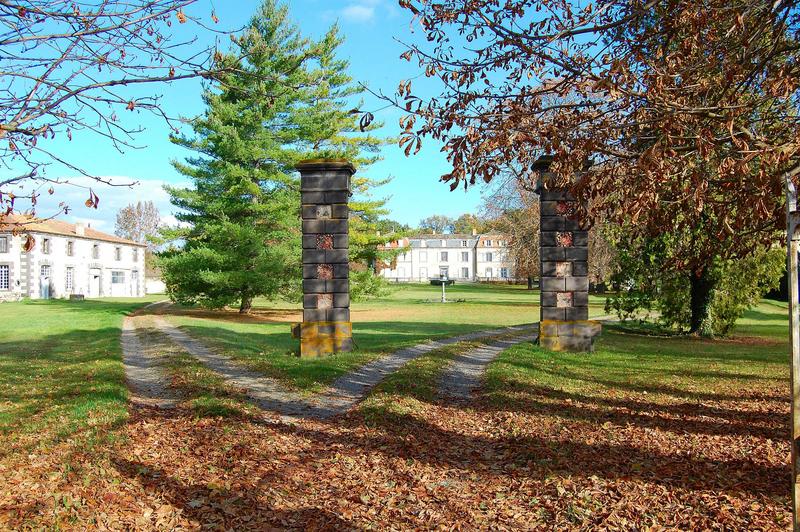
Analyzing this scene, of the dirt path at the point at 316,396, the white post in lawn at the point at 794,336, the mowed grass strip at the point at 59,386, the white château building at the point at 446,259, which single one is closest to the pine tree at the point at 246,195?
the mowed grass strip at the point at 59,386

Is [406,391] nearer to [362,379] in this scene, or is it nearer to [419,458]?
[362,379]

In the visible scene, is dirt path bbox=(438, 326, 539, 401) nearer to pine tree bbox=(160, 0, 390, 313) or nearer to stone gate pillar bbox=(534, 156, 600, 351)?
stone gate pillar bbox=(534, 156, 600, 351)

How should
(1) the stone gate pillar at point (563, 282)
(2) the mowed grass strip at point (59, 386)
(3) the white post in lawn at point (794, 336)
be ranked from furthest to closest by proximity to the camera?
(1) the stone gate pillar at point (563, 282) < (2) the mowed grass strip at point (59, 386) < (3) the white post in lawn at point (794, 336)

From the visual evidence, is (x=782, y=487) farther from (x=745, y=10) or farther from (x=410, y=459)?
(x=745, y=10)

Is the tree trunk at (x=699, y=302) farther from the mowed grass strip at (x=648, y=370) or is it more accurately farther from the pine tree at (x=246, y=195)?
the pine tree at (x=246, y=195)

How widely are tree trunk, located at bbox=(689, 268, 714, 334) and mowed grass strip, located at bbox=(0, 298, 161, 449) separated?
15494 millimetres

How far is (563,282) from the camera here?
40.4 ft

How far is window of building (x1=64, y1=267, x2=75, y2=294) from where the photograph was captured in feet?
161

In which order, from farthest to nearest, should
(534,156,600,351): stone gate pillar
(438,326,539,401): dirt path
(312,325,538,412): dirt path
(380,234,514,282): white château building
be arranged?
(380,234,514,282): white château building < (534,156,600,351): stone gate pillar < (438,326,539,401): dirt path < (312,325,538,412): dirt path

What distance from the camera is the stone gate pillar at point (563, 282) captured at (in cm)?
1229

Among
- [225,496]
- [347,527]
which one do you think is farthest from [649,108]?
[225,496]

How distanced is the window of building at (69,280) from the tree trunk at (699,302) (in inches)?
1868

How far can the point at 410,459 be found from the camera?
516 cm

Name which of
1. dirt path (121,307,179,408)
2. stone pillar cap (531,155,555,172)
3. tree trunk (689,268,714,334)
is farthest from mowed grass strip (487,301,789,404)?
dirt path (121,307,179,408)
